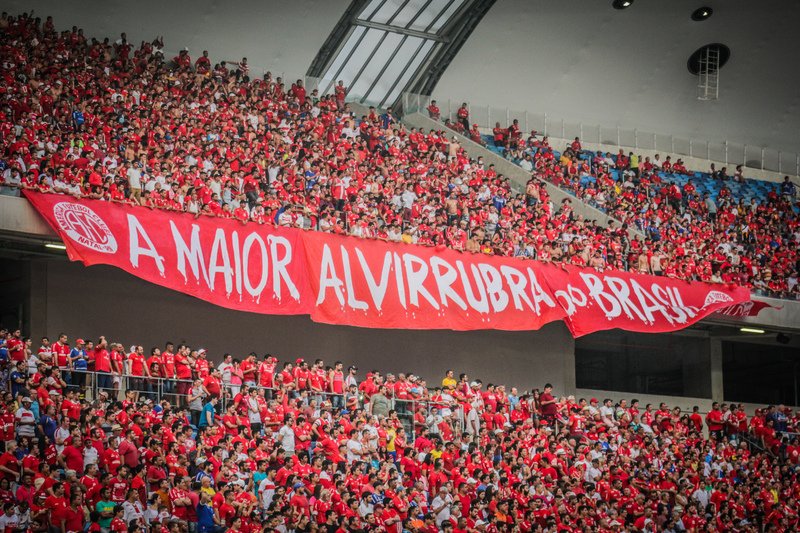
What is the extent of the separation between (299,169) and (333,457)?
9.03 meters

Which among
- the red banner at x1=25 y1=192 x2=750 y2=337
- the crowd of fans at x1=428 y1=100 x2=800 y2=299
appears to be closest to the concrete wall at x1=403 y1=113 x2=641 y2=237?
the crowd of fans at x1=428 y1=100 x2=800 y2=299

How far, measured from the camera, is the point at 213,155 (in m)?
25.8

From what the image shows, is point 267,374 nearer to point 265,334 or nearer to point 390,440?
point 390,440

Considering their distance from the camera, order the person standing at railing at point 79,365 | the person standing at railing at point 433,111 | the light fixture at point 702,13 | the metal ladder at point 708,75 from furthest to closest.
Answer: the metal ladder at point 708,75 → the light fixture at point 702,13 → the person standing at railing at point 433,111 → the person standing at railing at point 79,365

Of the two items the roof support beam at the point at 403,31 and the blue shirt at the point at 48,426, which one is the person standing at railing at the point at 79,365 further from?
the roof support beam at the point at 403,31

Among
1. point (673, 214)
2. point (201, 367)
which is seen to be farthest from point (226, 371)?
point (673, 214)

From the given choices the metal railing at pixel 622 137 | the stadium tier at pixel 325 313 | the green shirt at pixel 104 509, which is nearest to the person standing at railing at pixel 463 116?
the metal railing at pixel 622 137

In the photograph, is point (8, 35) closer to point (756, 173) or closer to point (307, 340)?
point (307, 340)

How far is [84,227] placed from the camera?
21266mm

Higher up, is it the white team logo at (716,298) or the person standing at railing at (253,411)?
the white team logo at (716,298)

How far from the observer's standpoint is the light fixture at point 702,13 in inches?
1405

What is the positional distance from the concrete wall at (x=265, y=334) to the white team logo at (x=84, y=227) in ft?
8.63

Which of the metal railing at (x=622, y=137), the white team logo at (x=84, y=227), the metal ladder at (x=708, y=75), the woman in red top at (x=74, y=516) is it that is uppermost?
the metal ladder at (x=708, y=75)

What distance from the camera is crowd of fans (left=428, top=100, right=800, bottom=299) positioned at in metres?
29.8
